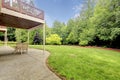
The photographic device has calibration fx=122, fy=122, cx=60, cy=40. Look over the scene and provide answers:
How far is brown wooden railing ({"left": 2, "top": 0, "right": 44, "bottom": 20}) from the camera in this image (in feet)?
25.4

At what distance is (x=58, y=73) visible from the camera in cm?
557

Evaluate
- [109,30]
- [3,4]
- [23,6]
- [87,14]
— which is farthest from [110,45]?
[3,4]

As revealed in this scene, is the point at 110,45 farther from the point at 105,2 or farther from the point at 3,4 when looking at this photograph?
the point at 3,4

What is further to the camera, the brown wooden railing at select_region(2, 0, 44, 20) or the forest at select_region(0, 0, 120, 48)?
the forest at select_region(0, 0, 120, 48)

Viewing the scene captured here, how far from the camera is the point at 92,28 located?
81.5ft

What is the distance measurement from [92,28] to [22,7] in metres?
18.6

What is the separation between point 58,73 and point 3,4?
208 inches

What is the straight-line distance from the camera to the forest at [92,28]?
64.4ft

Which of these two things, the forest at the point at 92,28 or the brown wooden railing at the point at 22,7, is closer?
the brown wooden railing at the point at 22,7

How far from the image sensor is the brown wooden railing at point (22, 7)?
7.74 meters

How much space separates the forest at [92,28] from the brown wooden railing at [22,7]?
12103 millimetres

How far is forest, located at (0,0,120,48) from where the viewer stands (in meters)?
Answer: 19.6

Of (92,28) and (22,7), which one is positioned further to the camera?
(92,28)

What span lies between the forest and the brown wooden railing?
1210 centimetres
